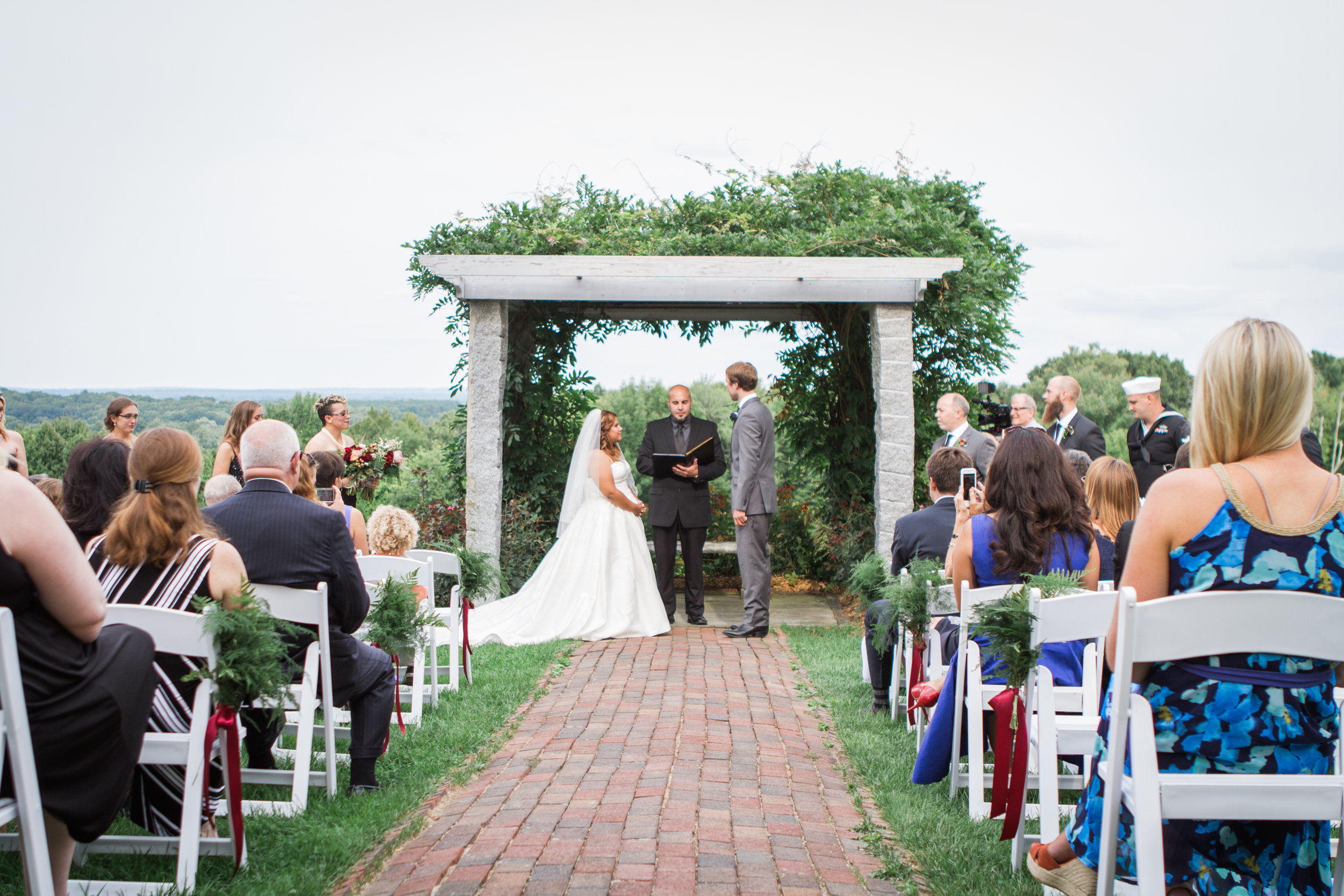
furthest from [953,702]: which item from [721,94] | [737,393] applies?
[721,94]

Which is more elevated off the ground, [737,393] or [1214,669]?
[737,393]

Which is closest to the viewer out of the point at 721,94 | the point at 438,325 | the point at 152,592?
the point at 152,592

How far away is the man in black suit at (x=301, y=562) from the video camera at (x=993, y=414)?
5717 millimetres

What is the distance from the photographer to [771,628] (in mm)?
8414

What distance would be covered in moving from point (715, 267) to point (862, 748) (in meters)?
4.78

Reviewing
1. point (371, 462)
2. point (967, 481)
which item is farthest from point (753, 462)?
point (371, 462)

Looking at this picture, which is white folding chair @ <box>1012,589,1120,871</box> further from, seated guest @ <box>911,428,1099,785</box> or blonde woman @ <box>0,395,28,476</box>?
blonde woman @ <box>0,395,28,476</box>

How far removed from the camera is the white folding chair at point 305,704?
3.59m

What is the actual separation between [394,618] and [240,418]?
2.50 metres

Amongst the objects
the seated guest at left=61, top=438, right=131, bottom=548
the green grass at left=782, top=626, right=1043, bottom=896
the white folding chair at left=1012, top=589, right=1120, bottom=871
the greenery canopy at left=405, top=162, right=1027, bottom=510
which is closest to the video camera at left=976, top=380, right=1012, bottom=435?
the greenery canopy at left=405, top=162, right=1027, bottom=510

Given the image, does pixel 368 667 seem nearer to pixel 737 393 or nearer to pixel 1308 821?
pixel 1308 821

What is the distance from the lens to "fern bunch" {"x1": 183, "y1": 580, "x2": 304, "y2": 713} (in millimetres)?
2932

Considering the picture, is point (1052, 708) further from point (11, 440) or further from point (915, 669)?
point (11, 440)

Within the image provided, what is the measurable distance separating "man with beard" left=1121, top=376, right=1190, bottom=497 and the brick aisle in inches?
149
